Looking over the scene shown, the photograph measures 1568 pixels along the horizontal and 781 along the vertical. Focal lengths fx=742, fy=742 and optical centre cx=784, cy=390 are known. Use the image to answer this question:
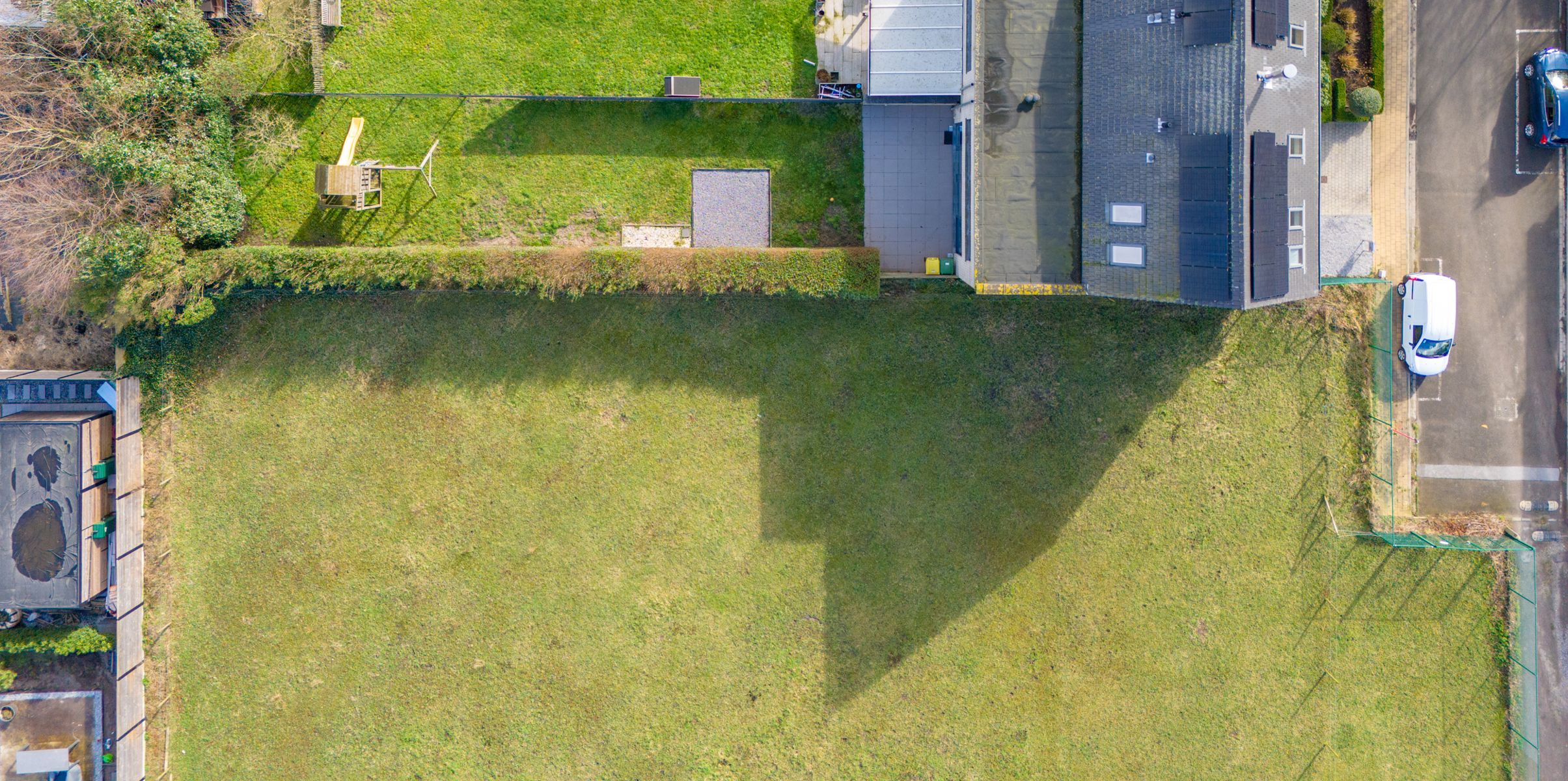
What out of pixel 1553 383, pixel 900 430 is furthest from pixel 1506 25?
pixel 900 430

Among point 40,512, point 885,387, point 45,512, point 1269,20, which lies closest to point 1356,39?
point 1269,20

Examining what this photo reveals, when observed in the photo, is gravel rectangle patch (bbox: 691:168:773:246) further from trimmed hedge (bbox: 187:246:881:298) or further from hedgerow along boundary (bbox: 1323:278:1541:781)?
hedgerow along boundary (bbox: 1323:278:1541:781)

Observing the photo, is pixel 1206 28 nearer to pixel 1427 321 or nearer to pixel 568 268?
pixel 1427 321

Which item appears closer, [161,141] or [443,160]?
[161,141]

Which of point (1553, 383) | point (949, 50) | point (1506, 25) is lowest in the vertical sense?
point (1553, 383)

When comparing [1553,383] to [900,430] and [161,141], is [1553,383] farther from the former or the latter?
[161,141]

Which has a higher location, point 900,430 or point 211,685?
point 900,430
